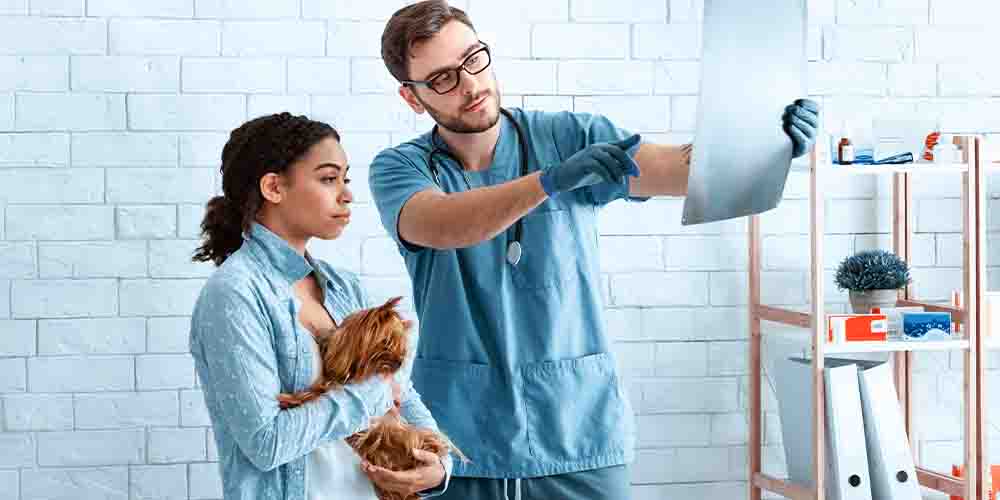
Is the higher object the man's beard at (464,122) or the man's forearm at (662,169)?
the man's beard at (464,122)

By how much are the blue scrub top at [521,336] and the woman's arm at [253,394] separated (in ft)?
0.84

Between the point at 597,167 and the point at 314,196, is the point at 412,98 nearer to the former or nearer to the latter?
the point at 314,196

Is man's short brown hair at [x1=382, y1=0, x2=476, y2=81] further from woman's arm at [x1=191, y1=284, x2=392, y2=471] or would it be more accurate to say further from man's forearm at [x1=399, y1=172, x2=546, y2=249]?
woman's arm at [x1=191, y1=284, x2=392, y2=471]

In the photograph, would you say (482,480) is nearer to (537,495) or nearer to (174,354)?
(537,495)

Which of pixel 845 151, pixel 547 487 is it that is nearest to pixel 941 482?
pixel 845 151

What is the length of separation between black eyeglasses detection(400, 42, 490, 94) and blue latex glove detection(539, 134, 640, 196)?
33 centimetres

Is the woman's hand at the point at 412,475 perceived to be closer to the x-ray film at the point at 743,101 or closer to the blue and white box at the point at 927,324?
the x-ray film at the point at 743,101

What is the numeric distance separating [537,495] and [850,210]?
1836mm

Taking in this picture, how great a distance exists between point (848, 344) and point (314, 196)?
1.65m

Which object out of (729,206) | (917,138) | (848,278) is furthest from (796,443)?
(729,206)

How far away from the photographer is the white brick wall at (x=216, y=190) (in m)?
3.04

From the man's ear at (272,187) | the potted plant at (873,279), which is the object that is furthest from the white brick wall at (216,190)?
the man's ear at (272,187)

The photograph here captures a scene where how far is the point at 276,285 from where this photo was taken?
174 cm

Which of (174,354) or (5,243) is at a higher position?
(5,243)
